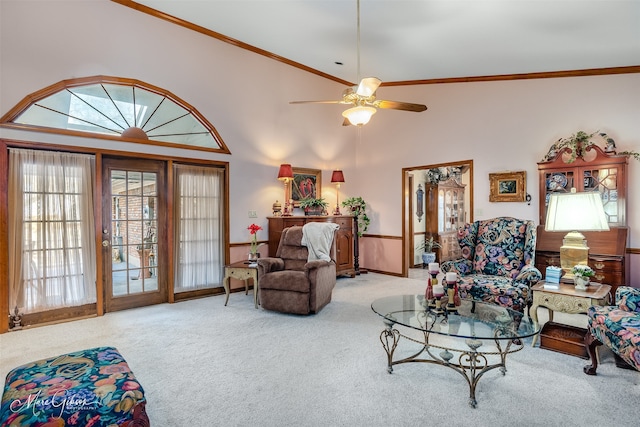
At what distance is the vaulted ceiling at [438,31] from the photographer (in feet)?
11.1

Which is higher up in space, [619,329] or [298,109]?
[298,109]

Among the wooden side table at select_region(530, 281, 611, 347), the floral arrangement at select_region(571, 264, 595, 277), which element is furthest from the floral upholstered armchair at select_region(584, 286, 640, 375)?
the floral arrangement at select_region(571, 264, 595, 277)

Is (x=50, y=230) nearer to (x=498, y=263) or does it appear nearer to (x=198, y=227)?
(x=198, y=227)

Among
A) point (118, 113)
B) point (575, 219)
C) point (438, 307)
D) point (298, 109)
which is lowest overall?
point (438, 307)

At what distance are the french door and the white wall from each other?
347 mm

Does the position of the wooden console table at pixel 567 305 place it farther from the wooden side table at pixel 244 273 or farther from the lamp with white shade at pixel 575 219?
the wooden side table at pixel 244 273

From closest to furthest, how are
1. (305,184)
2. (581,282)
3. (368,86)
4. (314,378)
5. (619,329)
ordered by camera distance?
(619,329), (314,378), (581,282), (368,86), (305,184)

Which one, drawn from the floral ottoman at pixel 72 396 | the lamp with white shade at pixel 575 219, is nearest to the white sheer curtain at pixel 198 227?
the floral ottoman at pixel 72 396

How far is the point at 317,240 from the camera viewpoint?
14.9 ft

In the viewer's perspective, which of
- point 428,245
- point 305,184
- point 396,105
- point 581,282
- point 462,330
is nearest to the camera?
point 462,330

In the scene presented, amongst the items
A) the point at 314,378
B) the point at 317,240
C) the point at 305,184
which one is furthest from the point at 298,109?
the point at 314,378

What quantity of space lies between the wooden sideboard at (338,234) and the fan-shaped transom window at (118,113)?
1420 mm

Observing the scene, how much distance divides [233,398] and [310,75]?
531 centimetres

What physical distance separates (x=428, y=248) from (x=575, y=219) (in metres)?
4.80
